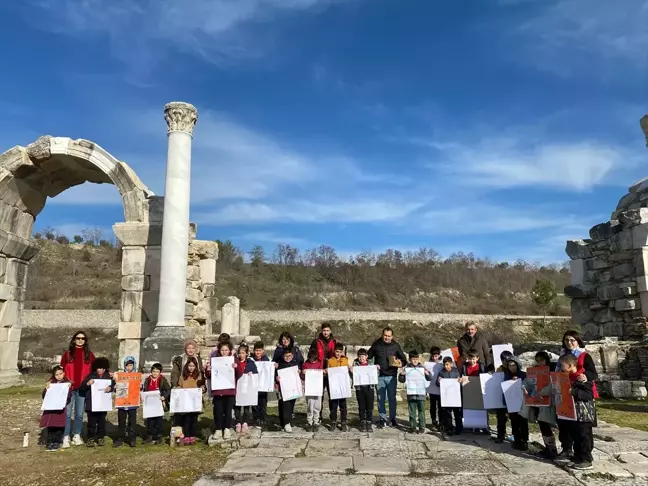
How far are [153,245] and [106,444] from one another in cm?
554

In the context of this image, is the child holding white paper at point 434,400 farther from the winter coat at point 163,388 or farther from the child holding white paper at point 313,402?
the winter coat at point 163,388

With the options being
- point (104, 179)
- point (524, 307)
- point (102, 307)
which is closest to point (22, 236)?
point (104, 179)

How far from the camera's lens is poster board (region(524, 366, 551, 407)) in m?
5.77

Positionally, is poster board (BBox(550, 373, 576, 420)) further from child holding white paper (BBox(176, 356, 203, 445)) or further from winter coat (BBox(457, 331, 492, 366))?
child holding white paper (BBox(176, 356, 203, 445))

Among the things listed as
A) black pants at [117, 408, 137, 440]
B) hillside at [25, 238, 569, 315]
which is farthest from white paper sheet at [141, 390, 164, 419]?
hillside at [25, 238, 569, 315]

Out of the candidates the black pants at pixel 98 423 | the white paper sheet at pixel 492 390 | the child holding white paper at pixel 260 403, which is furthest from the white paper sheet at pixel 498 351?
the black pants at pixel 98 423

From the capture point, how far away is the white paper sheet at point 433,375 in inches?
284

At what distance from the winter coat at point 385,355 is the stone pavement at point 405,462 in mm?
905

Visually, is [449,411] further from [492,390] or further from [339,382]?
[339,382]

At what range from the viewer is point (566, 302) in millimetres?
52844

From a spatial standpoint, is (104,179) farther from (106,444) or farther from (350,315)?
(350,315)

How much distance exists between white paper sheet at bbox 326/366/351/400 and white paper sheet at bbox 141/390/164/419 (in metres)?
2.37

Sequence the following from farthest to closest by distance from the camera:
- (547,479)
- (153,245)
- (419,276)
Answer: (419,276) < (153,245) < (547,479)

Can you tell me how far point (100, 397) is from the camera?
666 centimetres
